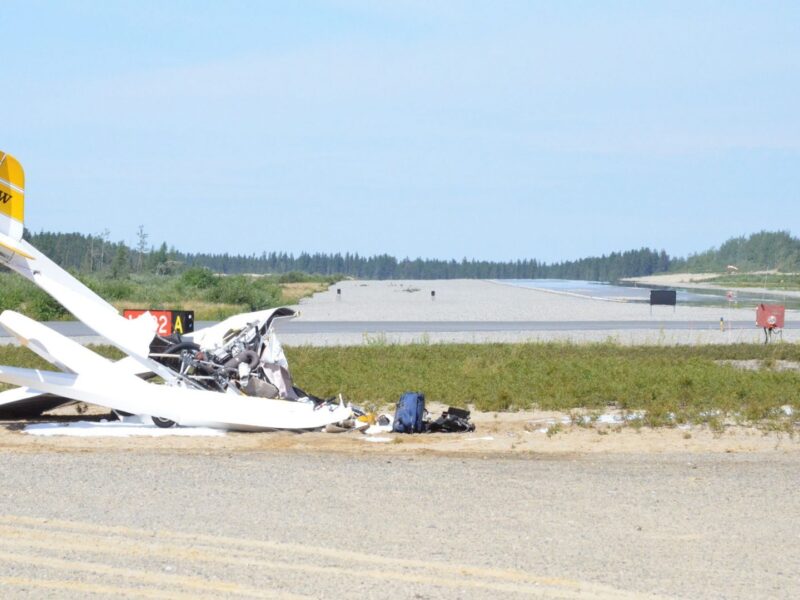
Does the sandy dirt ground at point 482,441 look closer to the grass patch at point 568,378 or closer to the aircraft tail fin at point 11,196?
the grass patch at point 568,378

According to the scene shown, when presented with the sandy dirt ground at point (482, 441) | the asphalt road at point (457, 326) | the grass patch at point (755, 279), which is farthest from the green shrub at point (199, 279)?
the grass patch at point (755, 279)

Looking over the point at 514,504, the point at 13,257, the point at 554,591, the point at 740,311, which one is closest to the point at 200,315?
the point at 740,311

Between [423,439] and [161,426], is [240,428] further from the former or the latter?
[423,439]

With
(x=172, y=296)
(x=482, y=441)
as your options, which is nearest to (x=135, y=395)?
(x=482, y=441)

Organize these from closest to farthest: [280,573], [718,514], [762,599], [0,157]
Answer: [762,599] < [280,573] < [718,514] < [0,157]

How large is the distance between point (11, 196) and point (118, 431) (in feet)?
10.3

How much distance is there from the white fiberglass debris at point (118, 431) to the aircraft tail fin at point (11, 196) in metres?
2.42

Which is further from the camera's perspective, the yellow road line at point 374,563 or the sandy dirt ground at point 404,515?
the sandy dirt ground at point 404,515

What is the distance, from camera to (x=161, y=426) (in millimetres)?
13375

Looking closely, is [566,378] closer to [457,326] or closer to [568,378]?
[568,378]

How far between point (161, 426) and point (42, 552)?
19.8ft

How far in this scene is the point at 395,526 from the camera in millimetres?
8344

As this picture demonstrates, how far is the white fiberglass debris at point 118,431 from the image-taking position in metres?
13.1

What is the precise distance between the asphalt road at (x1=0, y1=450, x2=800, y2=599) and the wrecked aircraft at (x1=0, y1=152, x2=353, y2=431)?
1385 mm
